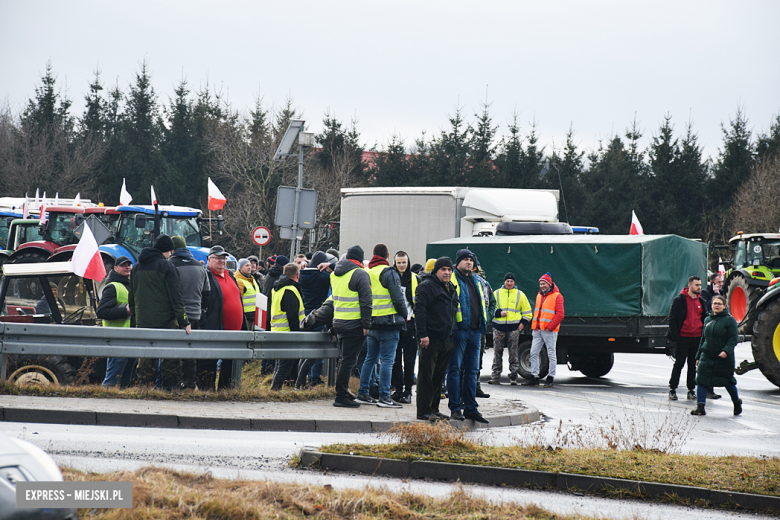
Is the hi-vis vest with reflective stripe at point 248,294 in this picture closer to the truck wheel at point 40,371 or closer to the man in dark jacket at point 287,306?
the man in dark jacket at point 287,306

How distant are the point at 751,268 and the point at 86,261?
1931 cm

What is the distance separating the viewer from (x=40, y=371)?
33.8ft

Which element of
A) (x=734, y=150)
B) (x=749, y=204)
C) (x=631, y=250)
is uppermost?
(x=734, y=150)

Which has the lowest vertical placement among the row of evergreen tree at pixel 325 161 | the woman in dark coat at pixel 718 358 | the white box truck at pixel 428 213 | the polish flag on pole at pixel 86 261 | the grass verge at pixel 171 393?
the grass verge at pixel 171 393

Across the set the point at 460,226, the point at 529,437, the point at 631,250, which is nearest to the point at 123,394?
the point at 529,437

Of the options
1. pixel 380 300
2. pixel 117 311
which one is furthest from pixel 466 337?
pixel 117 311

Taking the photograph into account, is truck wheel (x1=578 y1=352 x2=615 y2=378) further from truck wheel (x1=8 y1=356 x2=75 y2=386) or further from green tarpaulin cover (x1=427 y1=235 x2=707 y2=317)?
truck wheel (x1=8 y1=356 x2=75 y2=386)

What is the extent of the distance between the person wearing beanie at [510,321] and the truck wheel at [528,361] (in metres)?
0.23

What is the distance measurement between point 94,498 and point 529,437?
5.56m

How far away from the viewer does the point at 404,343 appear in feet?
37.3

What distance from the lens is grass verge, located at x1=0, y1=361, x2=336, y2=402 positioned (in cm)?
959

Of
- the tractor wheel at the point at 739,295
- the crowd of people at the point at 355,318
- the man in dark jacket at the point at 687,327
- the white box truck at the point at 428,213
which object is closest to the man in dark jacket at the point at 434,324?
the crowd of people at the point at 355,318

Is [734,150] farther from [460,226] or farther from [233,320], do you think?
[233,320]

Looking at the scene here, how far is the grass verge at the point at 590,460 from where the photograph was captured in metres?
6.64
